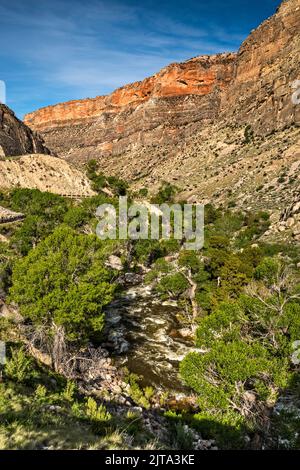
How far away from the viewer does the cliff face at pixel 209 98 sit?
93.9m

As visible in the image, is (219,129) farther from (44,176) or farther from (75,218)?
(75,218)

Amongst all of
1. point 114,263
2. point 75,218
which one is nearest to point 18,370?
point 114,263

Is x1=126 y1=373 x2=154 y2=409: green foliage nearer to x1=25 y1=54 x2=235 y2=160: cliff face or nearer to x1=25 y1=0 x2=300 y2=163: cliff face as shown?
x1=25 y1=0 x2=300 y2=163: cliff face

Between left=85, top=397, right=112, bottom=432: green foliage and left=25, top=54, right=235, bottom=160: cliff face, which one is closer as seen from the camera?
left=85, top=397, right=112, bottom=432: green foliage

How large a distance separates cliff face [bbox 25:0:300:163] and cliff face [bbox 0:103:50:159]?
5913 cm

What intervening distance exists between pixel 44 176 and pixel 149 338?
207 feet

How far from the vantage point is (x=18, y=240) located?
4056cm

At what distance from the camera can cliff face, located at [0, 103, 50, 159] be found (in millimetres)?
86312

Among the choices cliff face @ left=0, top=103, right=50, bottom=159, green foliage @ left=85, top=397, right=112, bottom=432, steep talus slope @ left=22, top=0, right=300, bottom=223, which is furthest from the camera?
cliff face @ left=0, top=103, right=50, bottom=159

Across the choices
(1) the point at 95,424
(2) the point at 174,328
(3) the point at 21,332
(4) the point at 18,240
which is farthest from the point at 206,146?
(1) the point at 95,424

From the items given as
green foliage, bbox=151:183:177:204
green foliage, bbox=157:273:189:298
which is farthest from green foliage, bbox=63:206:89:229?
green foliage, bbox=151:183:177:204

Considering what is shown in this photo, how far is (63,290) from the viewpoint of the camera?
2020 centimetres

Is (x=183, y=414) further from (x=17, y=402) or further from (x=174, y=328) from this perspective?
(x=174, y=328)
